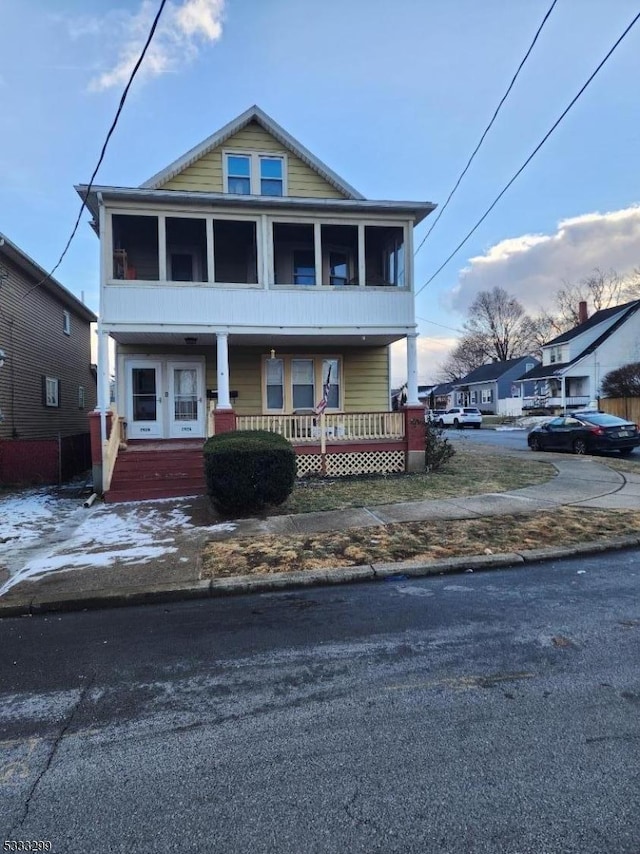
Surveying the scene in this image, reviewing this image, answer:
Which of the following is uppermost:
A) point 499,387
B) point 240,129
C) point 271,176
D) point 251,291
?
point 240,129

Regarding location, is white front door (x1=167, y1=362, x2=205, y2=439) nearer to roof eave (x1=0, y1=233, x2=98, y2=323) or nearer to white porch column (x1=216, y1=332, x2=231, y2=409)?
white porch column (x1=216, y1=332, x2=231, y2=409)

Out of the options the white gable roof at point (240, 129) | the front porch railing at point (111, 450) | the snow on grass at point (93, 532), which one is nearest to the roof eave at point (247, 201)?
the white gable roof at point (240, 129)

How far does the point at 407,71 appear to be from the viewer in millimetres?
9984

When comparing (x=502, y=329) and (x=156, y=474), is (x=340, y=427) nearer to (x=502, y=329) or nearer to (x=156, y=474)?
(x=156, y=474)

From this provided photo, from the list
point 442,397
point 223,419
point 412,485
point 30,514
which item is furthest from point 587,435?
point 442,397

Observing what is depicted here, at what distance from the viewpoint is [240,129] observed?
44.9 ft

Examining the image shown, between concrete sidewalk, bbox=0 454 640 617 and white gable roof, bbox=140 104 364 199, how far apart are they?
28.8ft

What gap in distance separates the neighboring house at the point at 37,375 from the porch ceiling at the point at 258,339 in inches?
133

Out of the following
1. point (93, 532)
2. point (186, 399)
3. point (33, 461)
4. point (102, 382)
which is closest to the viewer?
point (93, 532)

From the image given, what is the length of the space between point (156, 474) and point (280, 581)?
6688 mm

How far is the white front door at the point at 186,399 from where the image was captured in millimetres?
14055

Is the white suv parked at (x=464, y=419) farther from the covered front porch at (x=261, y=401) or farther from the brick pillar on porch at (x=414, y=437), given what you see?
the brick pillar on porch at (x=414, y=437)

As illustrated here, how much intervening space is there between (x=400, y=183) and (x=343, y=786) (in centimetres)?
1562

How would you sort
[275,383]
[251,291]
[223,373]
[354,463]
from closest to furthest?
[223,373], [251,291], [354,463], [275,383]
